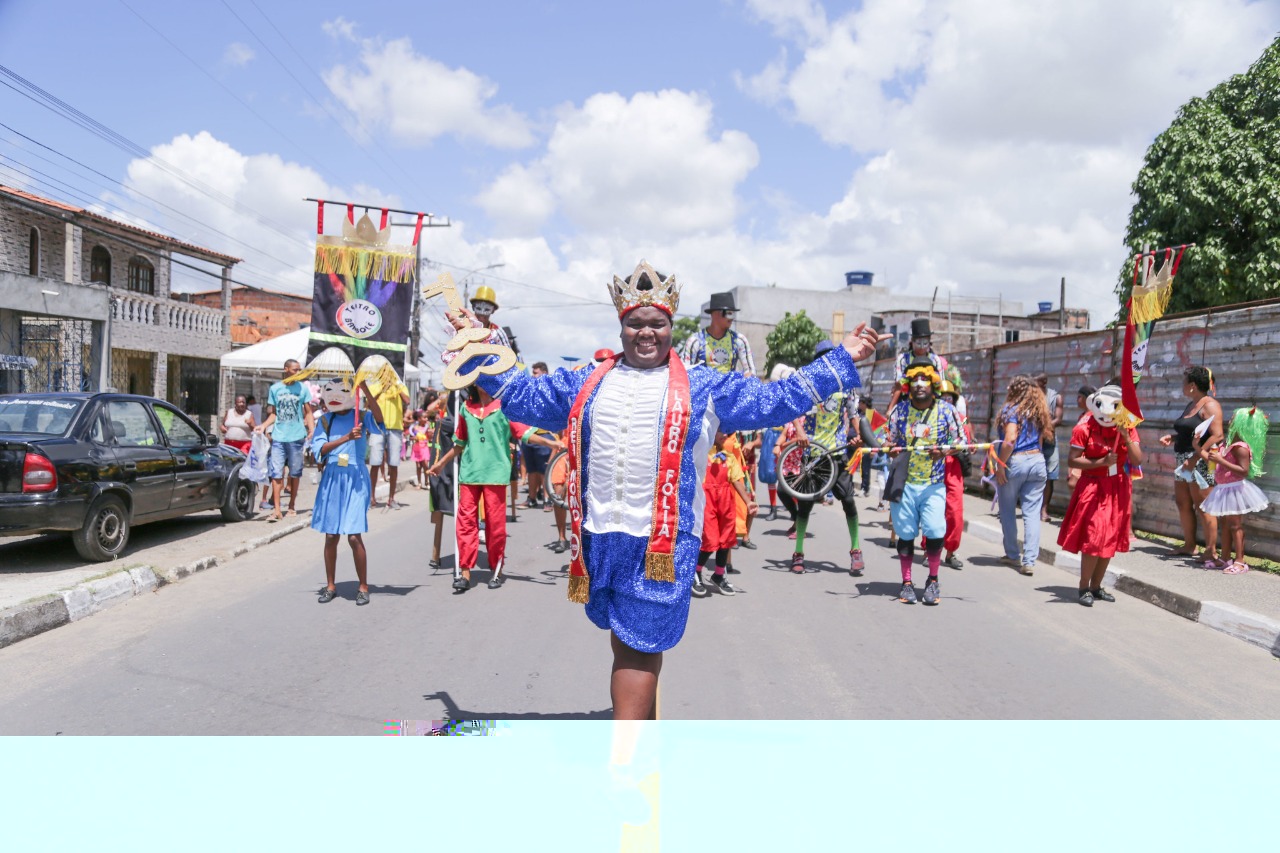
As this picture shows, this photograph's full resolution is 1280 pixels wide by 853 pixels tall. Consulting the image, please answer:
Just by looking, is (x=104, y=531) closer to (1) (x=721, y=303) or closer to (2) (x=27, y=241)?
(1) (x=721, y=303)

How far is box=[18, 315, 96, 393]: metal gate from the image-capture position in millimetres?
18938

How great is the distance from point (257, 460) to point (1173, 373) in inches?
453

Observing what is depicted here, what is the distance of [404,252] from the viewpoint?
23.5ft

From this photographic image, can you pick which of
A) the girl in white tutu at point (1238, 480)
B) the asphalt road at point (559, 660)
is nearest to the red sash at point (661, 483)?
the asphalt road at point (559, 660)

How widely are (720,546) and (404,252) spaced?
3661mm

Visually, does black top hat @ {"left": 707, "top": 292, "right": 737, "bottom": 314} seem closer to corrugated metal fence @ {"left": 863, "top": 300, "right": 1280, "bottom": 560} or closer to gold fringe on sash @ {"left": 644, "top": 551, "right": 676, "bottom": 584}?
gold fringe on sash @ {"left": 644, "top": 551, "right": 676, "bottom": 584}

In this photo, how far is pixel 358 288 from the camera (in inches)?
277

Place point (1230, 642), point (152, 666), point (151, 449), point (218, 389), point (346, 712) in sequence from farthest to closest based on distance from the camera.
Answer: point (218, 389) < point (151, 449) < point (1230, 642) < point (152, 666) < point (346, 712)

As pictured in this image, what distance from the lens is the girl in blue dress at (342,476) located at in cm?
666

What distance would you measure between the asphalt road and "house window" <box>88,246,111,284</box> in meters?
19.4

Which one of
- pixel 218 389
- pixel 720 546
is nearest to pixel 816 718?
pixel 720 546

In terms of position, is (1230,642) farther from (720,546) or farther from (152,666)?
(152,666)

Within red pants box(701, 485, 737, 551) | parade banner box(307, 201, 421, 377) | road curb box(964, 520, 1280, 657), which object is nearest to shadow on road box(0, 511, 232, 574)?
parade banner box(307, 201, 421, 377)

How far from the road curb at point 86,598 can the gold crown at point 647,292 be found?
4.75 meters
